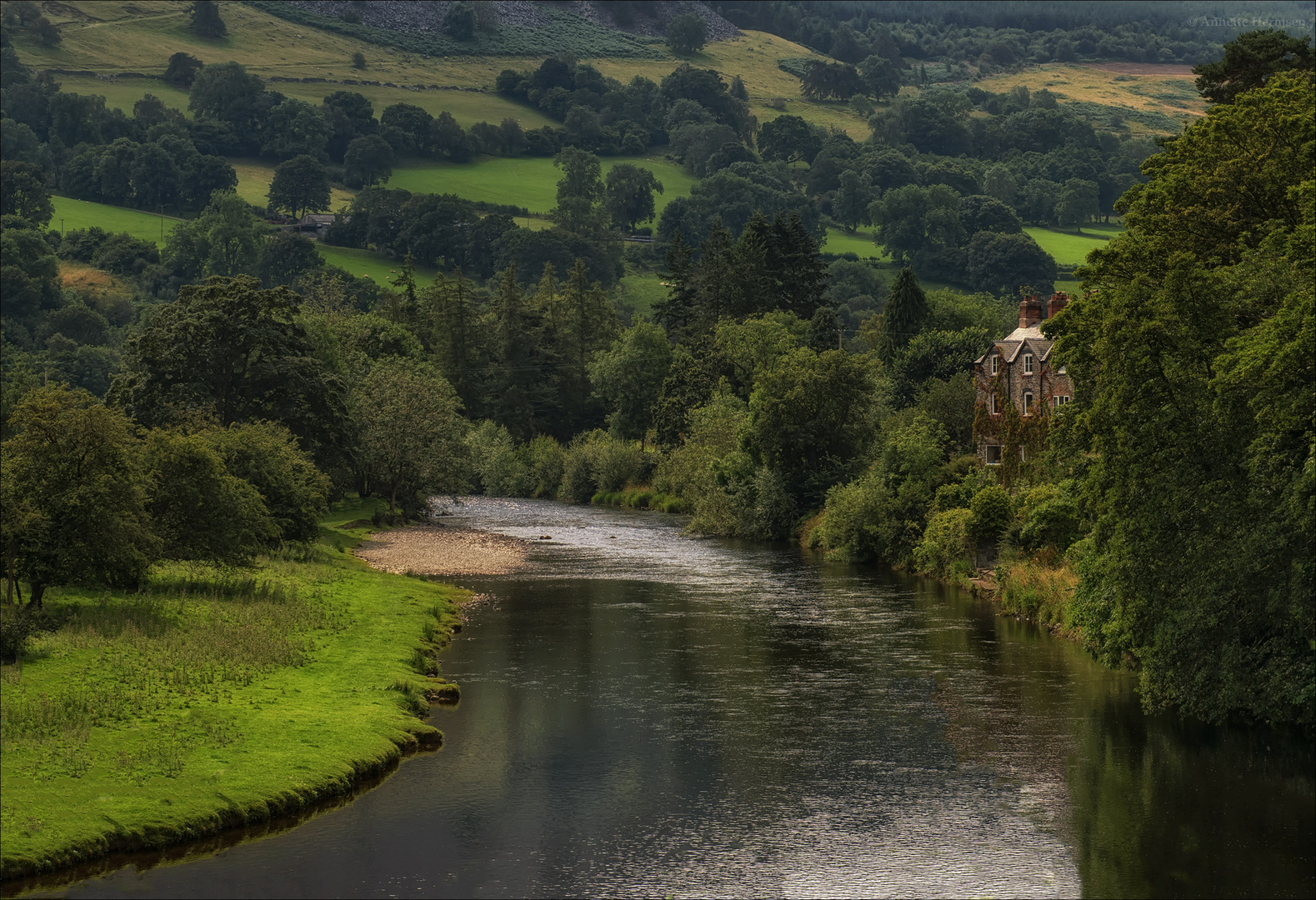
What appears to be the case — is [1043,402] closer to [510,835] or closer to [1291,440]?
[1291,440]

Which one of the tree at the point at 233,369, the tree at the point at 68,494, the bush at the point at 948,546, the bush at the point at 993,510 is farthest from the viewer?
the tree at the point at 233,369

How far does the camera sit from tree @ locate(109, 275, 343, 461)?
287 ft

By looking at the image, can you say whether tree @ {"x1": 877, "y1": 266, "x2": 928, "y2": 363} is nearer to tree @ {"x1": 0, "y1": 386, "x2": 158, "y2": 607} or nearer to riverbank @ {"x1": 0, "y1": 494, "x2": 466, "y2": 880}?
riverbank @ {"x1": 0, "y1": 494, "x2": 466, "y2": 880}

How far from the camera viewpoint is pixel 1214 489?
40.6 meters

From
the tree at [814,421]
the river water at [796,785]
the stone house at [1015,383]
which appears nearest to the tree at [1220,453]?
the river water at [796,785]

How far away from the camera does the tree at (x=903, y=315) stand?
117312 millimetres

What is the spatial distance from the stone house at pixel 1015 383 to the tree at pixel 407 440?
43.6 m

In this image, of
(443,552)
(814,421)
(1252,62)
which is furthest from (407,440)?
(1252,62)

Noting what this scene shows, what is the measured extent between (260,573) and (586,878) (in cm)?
3670

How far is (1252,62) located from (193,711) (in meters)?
53.1

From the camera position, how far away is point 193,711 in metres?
39.1

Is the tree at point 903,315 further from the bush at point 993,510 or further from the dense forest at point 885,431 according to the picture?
the bush at point 993,510

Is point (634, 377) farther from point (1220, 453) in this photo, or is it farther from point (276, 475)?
point (1220, 453)

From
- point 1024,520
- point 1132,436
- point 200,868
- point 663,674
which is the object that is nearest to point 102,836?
point 200,868
